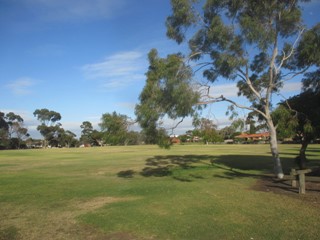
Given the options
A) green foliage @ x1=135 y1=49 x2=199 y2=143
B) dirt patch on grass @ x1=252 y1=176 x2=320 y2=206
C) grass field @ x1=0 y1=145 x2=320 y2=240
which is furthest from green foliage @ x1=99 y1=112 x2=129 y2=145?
dirt patch on grass @ x1=252 y1=176 x2=320 y2=206

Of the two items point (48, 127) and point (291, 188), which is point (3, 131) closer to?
point (48, 127)

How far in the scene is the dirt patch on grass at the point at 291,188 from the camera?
12193mm

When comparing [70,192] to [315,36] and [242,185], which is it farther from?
[315,36]

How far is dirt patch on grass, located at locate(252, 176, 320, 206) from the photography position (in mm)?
12193

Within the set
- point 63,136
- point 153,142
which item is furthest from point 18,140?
point 153,142

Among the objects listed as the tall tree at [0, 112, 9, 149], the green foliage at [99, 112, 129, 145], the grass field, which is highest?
the tall tree at [0, 112, 9, 149]

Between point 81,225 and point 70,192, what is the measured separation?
6180 mm

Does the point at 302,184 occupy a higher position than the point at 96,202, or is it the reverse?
the point at 302,184

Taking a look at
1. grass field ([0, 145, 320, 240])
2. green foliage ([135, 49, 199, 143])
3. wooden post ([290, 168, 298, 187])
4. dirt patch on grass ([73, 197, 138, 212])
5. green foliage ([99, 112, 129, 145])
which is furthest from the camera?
green foliage ([99, 112, 129, 145])

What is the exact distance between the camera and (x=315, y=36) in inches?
655

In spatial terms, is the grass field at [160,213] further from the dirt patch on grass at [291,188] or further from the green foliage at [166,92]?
the green foliage at [166,92]

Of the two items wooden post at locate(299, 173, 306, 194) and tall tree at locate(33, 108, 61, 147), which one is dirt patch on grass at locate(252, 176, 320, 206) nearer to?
wooden post at locate(299, 173, 306, 194)

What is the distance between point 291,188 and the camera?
14375mm

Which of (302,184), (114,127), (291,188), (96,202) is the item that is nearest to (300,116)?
(291,188)
